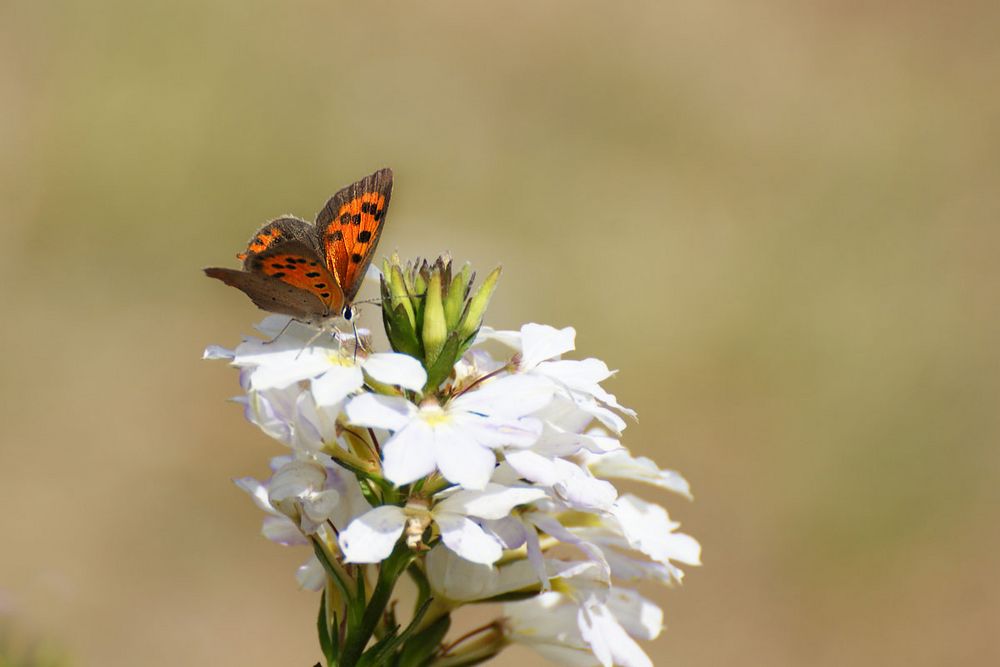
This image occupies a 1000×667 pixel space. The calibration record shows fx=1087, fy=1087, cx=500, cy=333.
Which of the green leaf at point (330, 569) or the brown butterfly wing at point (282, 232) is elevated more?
the brown butterfly wing at point (282, 232)

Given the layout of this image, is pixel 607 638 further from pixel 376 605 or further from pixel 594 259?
pixel 594 259

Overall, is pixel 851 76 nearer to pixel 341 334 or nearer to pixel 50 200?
pixel 50 200

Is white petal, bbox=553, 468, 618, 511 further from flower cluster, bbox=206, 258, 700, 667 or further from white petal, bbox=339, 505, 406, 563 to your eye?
white petal, bbox=339, 505, 406, 563

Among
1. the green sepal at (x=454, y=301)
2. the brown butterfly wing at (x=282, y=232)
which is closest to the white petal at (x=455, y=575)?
the green sepal at (x=454, y=301)

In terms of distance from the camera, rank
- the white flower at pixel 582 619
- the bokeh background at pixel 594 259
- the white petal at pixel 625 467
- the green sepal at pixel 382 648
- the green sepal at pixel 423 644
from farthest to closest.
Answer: the bokeh background at pixel 594 259 < the white petal at pixel 625 467 < the white flower at pixel 582 619 < the green sepal at pixel 423 644 < the green sepal at pixel 382 648

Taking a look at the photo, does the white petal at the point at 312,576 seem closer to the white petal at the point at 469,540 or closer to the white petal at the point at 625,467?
the white petal at the point at 469,540

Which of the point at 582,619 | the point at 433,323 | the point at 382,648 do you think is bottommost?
the point at 382,648

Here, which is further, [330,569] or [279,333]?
[279,333]

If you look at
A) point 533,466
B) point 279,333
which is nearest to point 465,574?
point 533,466
